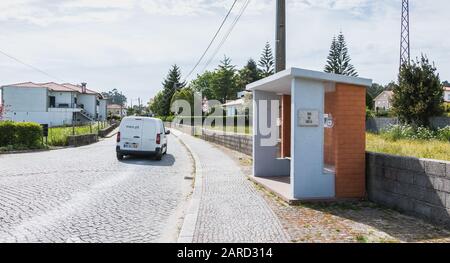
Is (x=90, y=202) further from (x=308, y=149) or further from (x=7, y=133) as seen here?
(x=7, y=133)

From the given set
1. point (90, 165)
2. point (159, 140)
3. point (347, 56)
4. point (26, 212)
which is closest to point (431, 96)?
point (159, 140)

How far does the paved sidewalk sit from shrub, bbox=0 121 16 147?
1344 cm

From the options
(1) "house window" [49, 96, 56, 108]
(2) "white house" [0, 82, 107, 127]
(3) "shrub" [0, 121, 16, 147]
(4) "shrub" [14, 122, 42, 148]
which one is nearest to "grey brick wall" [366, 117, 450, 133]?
(4) "shrub" [14, 122, 42, 148]

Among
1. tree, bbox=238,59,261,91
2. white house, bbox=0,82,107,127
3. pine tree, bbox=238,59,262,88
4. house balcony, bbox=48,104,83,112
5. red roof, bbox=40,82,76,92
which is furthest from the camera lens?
pine tree, bbox=238,59,262,88

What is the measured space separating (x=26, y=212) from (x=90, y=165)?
7.21 m

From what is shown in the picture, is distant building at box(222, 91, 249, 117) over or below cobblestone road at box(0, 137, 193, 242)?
over

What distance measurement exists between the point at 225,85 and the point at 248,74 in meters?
7.84

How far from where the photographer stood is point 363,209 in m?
7.14

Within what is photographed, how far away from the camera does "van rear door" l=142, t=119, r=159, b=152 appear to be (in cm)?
1622

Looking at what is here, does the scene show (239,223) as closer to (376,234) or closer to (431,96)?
(376,234)

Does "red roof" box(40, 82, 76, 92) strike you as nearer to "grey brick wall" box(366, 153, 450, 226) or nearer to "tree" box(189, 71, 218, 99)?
"tree" box(189, 71, 218, 99)

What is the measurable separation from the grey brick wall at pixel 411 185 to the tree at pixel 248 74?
7599 centimetres

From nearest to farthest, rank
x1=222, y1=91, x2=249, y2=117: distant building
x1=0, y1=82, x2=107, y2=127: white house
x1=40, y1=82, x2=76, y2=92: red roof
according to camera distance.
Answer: x1=222, y1=91, x2=249, y2=117: distant building, x1=0, y1=82, x2=107, y2=127: white house, x1=40, y1=82, x2=76, y2=92: red roof

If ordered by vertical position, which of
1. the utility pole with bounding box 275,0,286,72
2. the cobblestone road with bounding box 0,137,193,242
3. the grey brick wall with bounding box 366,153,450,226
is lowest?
the cobblestone road with bounding box 0,137,193,242
